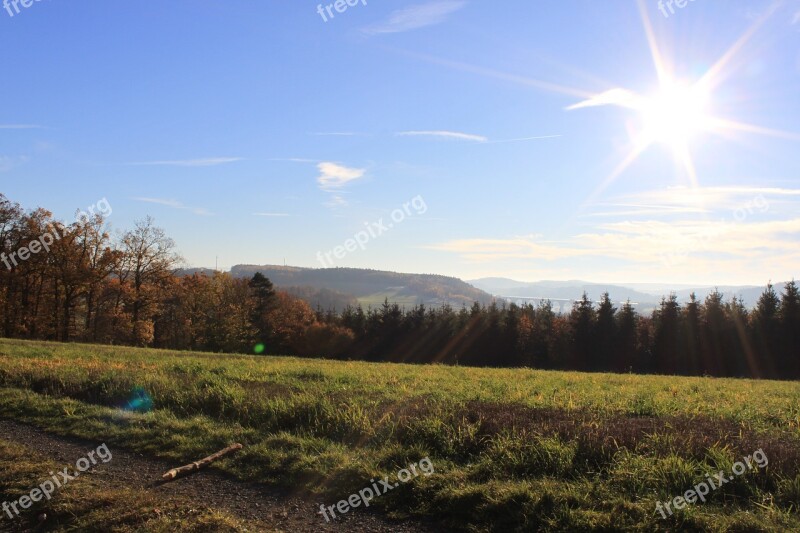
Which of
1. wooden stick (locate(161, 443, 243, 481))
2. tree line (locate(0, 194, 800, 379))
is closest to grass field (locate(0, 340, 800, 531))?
wooden stick (locate(161, 443, 243, 481))

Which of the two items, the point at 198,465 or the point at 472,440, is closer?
the point at 198,465

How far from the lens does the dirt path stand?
5.84m

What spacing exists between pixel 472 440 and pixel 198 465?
14.5 feet

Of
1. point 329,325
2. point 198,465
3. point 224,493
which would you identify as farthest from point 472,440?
point 329,325

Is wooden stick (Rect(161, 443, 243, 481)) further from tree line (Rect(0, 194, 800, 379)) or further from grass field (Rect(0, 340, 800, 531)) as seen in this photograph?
tree line (Rect(0, 194, 800, 379))

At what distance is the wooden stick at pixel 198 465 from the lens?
7199 millimetres

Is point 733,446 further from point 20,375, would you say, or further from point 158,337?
point 158,337

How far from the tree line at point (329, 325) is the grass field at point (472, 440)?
42025 millimetres

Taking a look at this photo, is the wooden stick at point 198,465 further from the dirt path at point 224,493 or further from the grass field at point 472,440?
the grass field at point 472,440

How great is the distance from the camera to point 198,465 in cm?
761

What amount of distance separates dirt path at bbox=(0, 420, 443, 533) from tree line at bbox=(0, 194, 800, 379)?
45.9 meters

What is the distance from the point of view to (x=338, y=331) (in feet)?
242

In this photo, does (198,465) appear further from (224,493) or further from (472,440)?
(472,440)

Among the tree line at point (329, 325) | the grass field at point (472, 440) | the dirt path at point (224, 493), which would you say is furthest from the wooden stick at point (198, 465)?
the tree line at point (329, 325)
